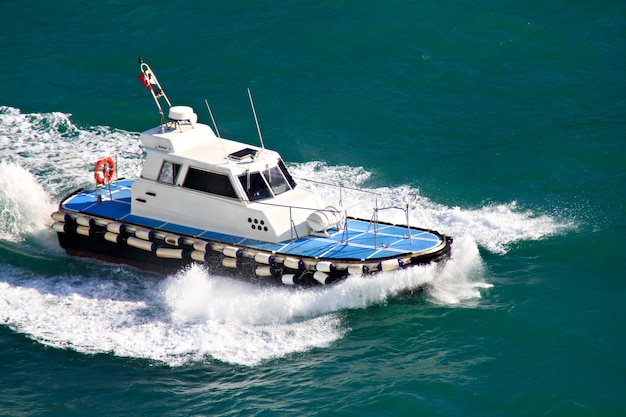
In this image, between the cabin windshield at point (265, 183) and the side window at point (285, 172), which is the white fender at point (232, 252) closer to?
the cabin windshield at point (265, 183)

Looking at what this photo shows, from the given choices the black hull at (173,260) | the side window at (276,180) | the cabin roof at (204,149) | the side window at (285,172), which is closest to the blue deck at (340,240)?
the black hull at (173,260)

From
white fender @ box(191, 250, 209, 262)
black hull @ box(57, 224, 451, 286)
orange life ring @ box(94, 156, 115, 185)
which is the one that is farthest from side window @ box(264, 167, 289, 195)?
orange life ring @ box(94, 156, 115, 185)

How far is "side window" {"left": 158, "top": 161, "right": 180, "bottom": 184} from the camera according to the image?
19.0m

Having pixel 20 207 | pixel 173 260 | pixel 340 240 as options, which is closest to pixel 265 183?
pixel 340 240

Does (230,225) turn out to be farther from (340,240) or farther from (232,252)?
(340,240)

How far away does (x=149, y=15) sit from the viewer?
30.5 metres

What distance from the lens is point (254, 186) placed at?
60.6 ft

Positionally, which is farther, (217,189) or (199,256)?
(217,189)

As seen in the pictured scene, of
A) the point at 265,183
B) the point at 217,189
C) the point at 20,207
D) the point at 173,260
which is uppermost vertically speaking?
the point at 265,183

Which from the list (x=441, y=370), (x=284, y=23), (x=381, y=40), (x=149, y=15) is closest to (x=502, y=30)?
(x=381, y=40)

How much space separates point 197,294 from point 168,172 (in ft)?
9.69

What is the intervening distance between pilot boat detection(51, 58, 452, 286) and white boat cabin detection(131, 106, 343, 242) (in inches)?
0.9

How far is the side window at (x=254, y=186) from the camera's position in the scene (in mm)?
18344

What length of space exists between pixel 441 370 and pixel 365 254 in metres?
3.08
